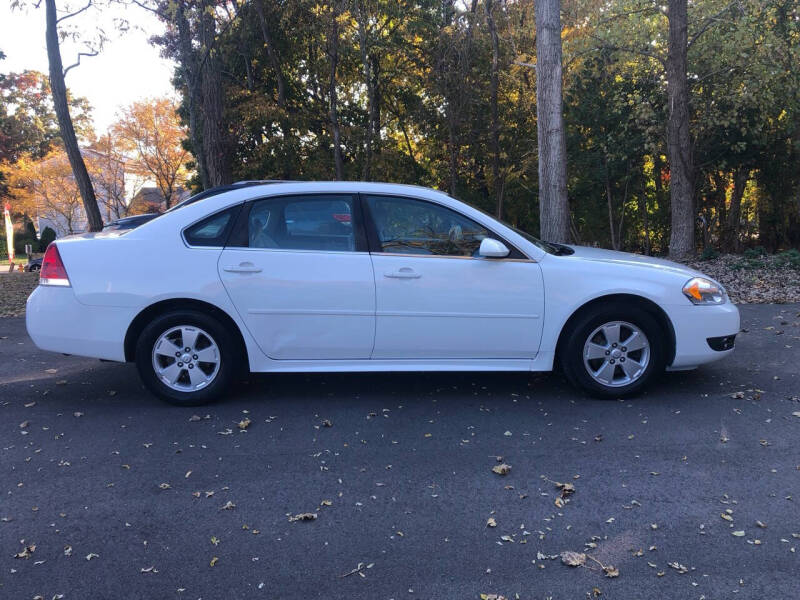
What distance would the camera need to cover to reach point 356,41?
17703 mm

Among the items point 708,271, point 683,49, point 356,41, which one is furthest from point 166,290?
point 356,41

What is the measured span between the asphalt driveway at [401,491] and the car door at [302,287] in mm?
504

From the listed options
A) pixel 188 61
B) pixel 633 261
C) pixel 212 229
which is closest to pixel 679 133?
pixel 633 261

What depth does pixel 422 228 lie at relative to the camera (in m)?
4.89

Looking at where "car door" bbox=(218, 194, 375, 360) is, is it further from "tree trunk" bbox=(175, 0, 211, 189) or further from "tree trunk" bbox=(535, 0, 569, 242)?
"tree trunk" bbox=(175, 0, 211, 189)

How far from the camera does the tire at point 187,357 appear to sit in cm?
474

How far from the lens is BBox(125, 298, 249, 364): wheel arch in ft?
15.7

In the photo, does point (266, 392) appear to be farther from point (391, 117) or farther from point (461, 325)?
point (391, 117)

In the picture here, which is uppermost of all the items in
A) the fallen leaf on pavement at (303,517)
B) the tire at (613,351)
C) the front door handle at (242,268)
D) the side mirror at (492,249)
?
the side mirror at (492,249)

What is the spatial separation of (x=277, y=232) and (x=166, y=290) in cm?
89

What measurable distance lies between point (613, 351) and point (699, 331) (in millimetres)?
645

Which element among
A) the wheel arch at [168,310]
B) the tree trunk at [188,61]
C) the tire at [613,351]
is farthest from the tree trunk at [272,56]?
the tire at [613,351]

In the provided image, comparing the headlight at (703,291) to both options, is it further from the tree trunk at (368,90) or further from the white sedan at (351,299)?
the tree trunk at (368,90)

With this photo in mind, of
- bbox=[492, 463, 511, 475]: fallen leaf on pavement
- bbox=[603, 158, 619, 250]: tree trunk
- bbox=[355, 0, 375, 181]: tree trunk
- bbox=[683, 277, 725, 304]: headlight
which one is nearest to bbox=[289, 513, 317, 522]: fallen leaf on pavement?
bbox=[492, 463, 511, 475]: fallen leaf on pavement
